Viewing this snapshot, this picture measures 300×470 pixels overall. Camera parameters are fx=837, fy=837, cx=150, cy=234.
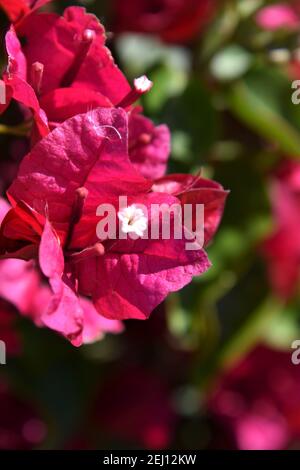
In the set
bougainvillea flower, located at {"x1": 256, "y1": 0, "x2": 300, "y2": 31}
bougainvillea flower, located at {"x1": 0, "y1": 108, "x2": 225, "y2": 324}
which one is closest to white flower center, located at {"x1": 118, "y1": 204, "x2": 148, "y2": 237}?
bougainvillea flower, located at {"x1": 0, "y1": 108, "x2": 225, "y2": 324}

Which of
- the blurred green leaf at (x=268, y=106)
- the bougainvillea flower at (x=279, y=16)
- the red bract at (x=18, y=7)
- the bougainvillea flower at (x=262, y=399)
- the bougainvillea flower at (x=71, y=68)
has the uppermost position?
the red bract at (x=18, y=7)

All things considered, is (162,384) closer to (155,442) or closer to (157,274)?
(155,442)

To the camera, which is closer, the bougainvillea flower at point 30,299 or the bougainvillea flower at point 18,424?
the bougainvillea flower at point 30,299

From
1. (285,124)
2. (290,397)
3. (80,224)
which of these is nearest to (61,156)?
(80,224)

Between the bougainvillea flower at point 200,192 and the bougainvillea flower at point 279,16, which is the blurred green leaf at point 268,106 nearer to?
the bougainvillea flower at point 279,16

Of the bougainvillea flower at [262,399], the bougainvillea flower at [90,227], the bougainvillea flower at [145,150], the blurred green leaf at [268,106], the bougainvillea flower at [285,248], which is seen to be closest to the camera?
the bougainvillea flower at [90,227]

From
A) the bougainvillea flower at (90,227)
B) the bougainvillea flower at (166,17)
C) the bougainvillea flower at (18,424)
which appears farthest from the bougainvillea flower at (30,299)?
the bougainvillea flower at (166,17)

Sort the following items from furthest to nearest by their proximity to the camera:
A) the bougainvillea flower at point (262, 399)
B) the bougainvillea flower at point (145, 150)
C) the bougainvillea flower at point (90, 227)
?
1. the bougainvillea flower at point (262, 399)
2. the bougainvillea flower at point (145, 150)
3. the bougainvillea flower at point (90, 227)

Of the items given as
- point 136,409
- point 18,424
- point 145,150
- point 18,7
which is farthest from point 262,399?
point 18,7
